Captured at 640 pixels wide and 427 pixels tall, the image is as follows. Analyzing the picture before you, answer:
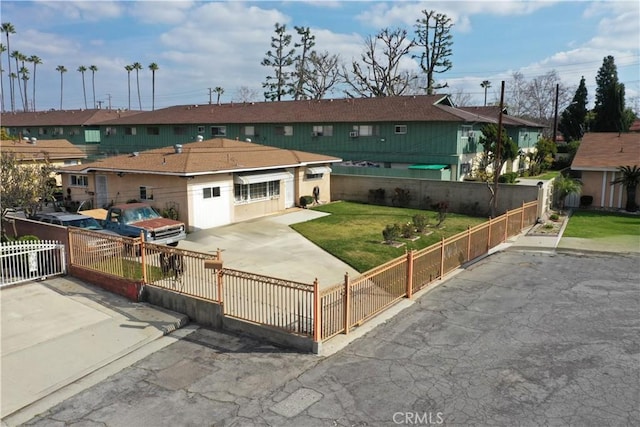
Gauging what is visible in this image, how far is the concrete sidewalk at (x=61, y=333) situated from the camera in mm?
9328

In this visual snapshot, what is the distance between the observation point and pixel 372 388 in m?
8.16

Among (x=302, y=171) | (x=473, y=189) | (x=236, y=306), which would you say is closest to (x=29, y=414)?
(x=236, y=306)

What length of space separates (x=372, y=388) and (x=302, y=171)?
75.1ft

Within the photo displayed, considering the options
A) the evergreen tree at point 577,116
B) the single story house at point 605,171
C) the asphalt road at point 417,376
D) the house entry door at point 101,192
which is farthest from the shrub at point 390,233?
the evergreen tree at point 577,116

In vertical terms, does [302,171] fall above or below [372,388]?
above

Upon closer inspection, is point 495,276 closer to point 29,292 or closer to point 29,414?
point 29,414

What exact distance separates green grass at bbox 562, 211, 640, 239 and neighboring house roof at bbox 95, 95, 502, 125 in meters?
10.6

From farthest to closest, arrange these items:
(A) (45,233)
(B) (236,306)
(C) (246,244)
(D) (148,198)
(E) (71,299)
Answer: (D) (148,198) → (C) (246,244) → (A) (45,233) → (E) (71,299) → (B) (236,306)

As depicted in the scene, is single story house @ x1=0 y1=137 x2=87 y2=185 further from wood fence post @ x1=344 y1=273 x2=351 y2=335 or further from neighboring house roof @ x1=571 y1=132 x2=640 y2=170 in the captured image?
neighboring house roof @ x1=571 y1=132 x2=640 y2=170

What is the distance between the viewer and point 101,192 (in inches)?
1032

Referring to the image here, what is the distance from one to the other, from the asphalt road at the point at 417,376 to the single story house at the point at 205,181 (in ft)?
39.0

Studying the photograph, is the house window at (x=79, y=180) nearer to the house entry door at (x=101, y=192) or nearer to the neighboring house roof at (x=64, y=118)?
the house entry door at (x=101, y=192)

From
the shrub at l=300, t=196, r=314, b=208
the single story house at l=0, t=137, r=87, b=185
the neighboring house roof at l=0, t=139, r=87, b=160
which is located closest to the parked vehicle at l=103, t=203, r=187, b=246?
the shrub at l=300, t=196, r=314, b=208

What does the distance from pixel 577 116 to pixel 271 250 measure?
177ft
